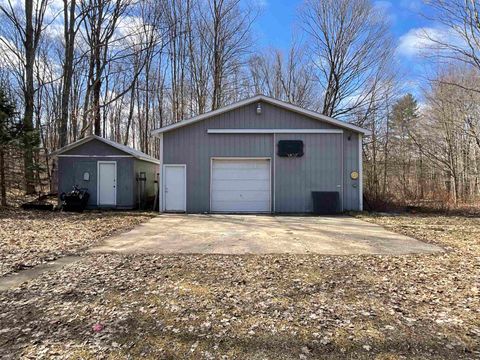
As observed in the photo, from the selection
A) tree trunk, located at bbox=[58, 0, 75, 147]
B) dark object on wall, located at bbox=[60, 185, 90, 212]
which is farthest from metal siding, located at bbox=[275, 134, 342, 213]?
tree trunk, located at bbox=[58, 0, 75, 147]

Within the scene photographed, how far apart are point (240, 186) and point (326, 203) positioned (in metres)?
3.27

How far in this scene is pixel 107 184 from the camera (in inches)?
503

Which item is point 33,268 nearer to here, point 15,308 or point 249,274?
point 15,308

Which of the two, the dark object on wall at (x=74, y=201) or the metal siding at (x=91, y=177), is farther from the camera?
the metal siding at (x=91, y=177)

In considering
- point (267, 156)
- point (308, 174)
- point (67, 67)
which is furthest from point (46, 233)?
point (67, 67)

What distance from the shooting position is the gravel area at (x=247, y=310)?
255cm

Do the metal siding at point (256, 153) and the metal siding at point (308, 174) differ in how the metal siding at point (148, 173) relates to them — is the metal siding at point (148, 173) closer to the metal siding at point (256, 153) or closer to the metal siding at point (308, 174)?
the metal siding at point (256, 153)

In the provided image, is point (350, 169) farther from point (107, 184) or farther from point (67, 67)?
point (67, 67)

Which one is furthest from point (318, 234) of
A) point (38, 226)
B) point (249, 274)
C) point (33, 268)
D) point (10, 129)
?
point (10, 129)

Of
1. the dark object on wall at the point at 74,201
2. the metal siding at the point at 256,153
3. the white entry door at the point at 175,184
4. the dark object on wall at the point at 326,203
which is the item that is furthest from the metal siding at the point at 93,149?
the dark object on wall at the point at 326,203

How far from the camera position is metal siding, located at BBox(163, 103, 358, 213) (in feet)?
39.4

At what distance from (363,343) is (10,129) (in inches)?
548

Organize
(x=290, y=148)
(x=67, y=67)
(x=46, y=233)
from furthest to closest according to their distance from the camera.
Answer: (x=67, y=67), (x=290, y=148), (x=46, y=233)

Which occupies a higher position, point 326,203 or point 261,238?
point 326,203
